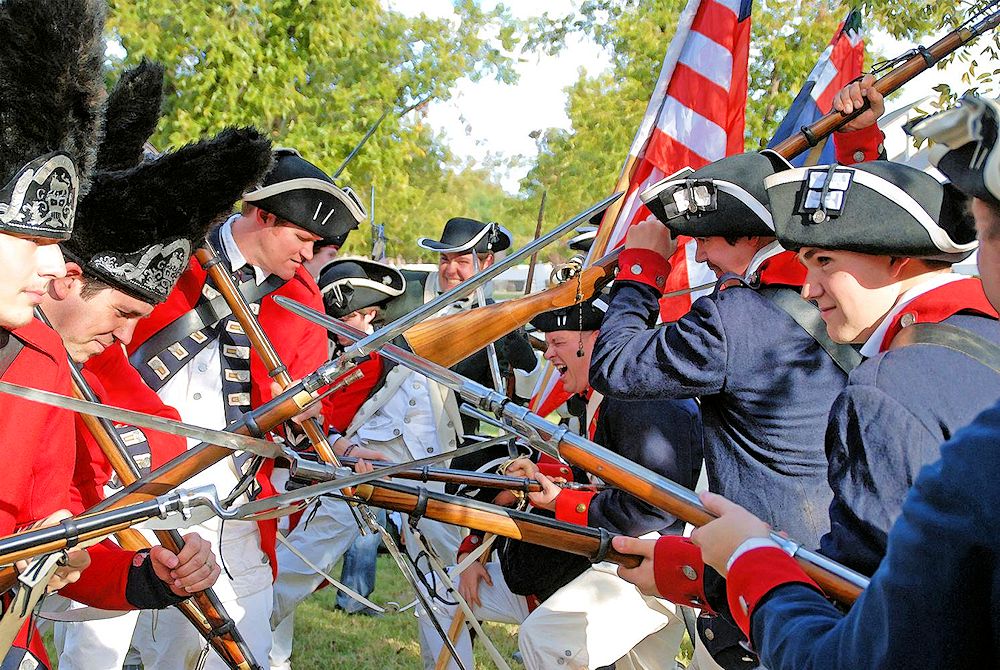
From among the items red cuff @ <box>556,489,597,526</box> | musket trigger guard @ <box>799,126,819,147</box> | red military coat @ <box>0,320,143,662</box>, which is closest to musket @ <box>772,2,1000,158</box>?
musket trigger guard @ <box>799,126,819,147</box>

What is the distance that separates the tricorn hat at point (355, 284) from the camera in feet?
19.1

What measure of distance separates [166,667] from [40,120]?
2580 millimetres

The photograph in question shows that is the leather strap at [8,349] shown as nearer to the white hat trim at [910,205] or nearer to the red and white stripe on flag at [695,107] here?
the white hat trim at [910,205]

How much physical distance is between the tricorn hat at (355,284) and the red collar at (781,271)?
3.23 meters

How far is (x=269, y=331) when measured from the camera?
417 cm

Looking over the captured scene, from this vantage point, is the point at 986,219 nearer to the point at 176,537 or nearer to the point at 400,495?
the point at 400,495

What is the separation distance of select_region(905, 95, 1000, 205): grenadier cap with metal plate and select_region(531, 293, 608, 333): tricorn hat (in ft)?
8.80

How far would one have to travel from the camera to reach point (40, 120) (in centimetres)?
226

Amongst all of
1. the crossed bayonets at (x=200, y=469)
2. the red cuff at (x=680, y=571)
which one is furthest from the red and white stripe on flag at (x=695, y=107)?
the red cuff at (x=680, y=571)

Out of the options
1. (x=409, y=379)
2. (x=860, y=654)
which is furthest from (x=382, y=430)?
(x=860, y=654)

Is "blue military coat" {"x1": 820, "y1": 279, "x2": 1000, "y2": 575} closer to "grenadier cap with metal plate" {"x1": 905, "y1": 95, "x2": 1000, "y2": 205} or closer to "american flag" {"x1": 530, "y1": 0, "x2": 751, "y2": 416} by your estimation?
"grenadier cap with metal plate" {"x1": 905, "y1": 95, "x2": 1000, "y2": 205}

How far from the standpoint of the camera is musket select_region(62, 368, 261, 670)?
2842 millimetres

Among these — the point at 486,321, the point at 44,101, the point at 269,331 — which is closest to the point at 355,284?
the point at 269,331

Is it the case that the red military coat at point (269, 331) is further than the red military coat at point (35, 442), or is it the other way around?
the red military coat at point (269, 331)
